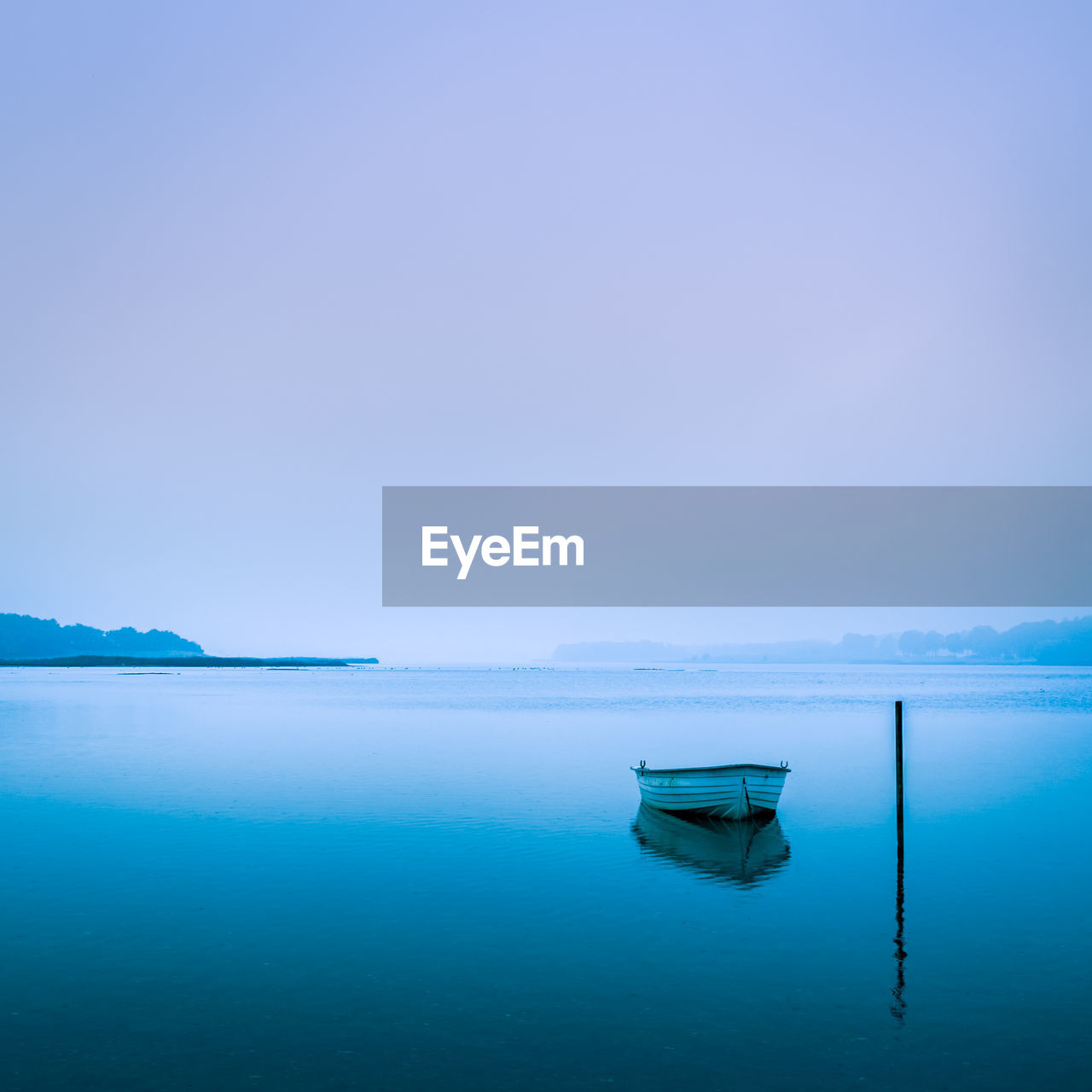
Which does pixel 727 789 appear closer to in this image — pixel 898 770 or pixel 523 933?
pixel 898 770

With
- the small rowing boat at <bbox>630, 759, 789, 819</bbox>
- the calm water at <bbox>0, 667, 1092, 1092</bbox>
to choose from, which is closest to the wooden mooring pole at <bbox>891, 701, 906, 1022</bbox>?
the calm water at <bbox>0, 667, 1092, 1092</bbox>

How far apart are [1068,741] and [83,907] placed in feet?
194

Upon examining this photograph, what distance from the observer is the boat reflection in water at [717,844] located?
22750mm

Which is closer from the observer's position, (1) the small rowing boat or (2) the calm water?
(2) the calm water

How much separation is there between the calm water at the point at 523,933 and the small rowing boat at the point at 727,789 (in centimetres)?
95

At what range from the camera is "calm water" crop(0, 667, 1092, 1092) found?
12.1 m

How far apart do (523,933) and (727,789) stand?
12.8 meters

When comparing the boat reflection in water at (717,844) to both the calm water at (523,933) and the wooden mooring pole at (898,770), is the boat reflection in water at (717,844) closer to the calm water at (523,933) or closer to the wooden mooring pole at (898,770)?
the calm water at (523,933)

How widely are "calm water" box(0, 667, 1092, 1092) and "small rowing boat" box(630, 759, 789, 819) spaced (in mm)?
954

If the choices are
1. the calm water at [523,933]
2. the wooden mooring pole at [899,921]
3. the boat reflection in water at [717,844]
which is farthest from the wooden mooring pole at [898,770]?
the boat reflection in water at [717,844]

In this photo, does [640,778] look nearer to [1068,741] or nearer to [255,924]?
[255,924]

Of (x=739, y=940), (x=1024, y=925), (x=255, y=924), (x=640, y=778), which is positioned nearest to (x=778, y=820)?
(x=640, y=778)

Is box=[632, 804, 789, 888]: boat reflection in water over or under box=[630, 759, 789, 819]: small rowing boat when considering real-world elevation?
under

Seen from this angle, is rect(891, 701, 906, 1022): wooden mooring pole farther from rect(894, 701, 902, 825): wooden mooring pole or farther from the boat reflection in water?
the boat reflection in water
